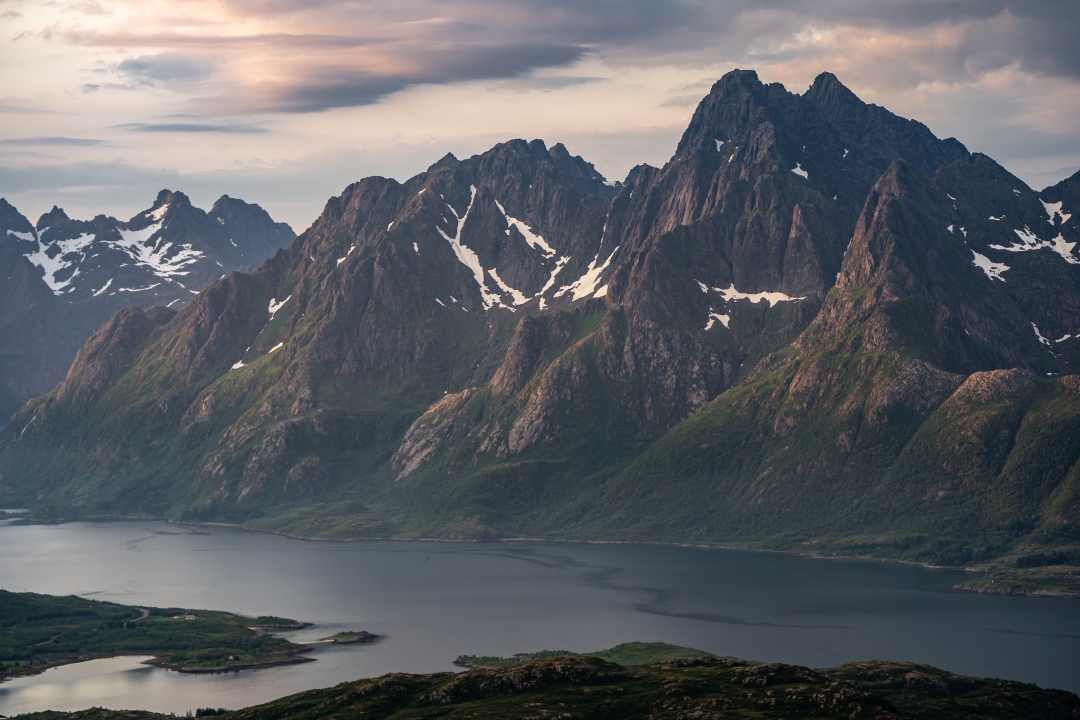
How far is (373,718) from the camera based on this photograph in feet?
608

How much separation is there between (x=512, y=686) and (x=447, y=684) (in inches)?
384

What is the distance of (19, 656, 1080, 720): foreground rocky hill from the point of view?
17288 cm

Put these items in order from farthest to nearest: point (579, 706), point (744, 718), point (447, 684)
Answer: point (447, 684) → point (579, 706) → point (744, 718)

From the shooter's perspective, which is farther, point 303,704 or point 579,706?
point 303,704

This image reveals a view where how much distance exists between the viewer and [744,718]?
167 metres

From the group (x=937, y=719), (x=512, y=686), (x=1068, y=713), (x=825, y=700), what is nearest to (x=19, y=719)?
(x=512, y=686)

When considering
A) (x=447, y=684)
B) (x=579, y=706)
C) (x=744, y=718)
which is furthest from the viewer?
(x=447, y=684)

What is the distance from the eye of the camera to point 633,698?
183m

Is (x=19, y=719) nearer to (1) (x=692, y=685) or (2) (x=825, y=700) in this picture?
(1) (x=692, y=685)

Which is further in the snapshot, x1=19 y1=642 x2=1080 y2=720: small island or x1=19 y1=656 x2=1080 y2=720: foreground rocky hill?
x1=19 y1=656 x2=1080 y2=720: foreground rocky hill

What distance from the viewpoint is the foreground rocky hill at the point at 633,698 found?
17288 centimetres

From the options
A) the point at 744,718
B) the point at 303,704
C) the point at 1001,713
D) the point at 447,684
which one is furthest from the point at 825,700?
the point at 303,704

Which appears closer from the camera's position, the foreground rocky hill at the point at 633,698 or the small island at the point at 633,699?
the small island at the point at 633,699

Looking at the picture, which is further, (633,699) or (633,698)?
(633,698)
